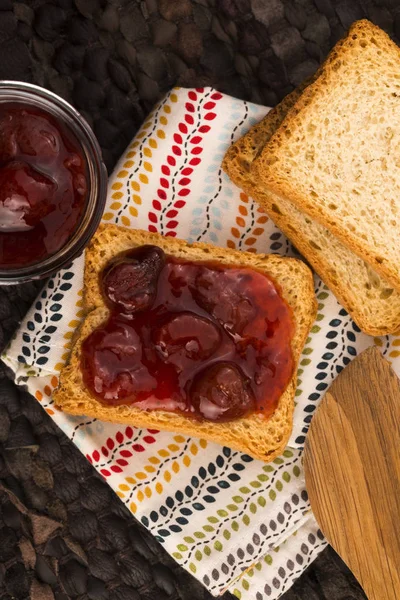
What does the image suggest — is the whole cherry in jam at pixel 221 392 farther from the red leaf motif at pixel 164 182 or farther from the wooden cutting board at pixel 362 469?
the red leaf motif at pixel 164 182

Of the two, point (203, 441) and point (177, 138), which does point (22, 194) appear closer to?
point (177, 138)

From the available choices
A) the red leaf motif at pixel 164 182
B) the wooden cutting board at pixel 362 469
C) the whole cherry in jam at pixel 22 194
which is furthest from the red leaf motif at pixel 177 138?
the wooden cutting board at pixel 362 469

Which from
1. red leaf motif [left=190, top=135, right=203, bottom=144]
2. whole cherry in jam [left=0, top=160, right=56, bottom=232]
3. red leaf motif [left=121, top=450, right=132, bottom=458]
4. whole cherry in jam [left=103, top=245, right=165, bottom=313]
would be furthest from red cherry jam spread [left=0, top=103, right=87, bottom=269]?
red leaf motif [left=121, top=450, right=132, bottom=458]

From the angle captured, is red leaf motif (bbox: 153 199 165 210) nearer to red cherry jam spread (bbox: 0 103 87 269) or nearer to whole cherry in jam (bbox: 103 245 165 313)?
whole cherry in jam (bbox: 103 245 165 313)

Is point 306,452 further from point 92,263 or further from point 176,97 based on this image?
point 176,97

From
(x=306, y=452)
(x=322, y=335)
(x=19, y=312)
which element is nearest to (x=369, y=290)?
(x=322, y=335)

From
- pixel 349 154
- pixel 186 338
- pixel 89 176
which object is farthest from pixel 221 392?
pixel 349 154
